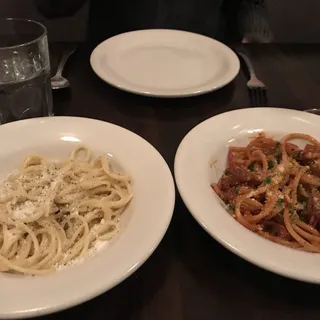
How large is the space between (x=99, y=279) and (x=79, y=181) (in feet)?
1.05

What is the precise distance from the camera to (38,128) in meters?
1.09

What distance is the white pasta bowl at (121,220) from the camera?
2.22 ft

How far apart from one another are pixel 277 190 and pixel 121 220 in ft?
1.16

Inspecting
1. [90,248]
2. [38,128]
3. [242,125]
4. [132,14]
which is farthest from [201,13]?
[90,248]

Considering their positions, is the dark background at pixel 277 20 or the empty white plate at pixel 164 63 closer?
the empty white plate at pixel 164 63

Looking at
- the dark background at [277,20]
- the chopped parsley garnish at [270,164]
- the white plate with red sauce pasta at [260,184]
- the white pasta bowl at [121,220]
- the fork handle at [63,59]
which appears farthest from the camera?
the dark background at [277,20]

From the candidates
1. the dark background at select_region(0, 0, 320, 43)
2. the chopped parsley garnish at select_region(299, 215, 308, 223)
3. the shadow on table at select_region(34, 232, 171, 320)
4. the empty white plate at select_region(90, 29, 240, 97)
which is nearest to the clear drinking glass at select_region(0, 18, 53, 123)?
the empty white plate at select_region(90, 29, 240, 97)

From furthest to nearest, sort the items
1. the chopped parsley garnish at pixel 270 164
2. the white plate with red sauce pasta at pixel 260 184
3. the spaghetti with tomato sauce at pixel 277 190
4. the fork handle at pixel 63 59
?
the fork handle at pixel 63 59, the chopped parsley garnish at pixel 270 164, the spaghetti with tomato sauce at pixel 277 190, the white plate with red sauce pasta at pixel 260 184

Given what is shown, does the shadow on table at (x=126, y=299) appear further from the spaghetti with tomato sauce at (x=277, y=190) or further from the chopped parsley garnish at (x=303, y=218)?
the chopped parsley garnish at (x=303, y=218)

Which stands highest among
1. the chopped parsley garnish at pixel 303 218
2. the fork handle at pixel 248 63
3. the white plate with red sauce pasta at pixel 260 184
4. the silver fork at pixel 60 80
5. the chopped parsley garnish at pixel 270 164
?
the white plate with red sauce pasta at pixel 260 184

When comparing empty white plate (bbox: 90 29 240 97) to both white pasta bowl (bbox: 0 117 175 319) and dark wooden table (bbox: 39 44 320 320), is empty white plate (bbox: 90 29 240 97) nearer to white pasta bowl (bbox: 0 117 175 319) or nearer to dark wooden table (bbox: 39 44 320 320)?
dark wooden table (bbox: 39 44 320 320)

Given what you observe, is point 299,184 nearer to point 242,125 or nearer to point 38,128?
point 242,125

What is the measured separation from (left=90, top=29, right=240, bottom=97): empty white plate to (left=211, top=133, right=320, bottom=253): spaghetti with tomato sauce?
0.32 metres

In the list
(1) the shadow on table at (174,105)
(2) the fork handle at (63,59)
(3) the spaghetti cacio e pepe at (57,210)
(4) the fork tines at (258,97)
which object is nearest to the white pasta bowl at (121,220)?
(3) the spaghetti cacio e pepe at (57,210)
